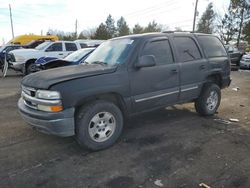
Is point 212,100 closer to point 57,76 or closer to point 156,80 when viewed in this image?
point 156,80

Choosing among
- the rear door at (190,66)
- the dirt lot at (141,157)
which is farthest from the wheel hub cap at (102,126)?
the rear door at (190,66)

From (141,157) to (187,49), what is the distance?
2698 millimetres

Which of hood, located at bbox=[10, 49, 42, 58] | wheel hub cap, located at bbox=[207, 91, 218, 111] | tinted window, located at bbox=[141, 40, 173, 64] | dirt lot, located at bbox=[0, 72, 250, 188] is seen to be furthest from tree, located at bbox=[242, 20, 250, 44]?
tinted window, located at bbox=[141, 40, 173, 64]

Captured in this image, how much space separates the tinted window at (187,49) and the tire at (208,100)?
2.64 feet

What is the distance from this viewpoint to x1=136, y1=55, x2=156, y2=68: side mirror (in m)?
4.63

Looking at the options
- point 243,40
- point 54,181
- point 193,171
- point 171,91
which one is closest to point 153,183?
point 193,171

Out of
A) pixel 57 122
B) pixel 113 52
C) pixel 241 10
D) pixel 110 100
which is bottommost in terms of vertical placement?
pixel 57 122

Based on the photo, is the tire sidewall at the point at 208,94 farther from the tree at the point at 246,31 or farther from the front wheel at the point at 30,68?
the tree at the point at 246,31

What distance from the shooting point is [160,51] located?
17.1ft

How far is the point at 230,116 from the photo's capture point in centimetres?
651

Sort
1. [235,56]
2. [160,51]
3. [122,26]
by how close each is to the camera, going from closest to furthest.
Result: [160,51] < [235,56] < [122,26]

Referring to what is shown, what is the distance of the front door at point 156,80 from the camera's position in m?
4.77

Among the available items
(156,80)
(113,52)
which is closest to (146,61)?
(156,80)

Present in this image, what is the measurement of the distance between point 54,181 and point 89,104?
1.27 meters
